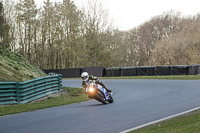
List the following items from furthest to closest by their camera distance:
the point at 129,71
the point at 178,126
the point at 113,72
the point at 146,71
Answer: the point at 113,72, the point at 129,71, the point at 146,71, the point at 178,126

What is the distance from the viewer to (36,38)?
59.9 m

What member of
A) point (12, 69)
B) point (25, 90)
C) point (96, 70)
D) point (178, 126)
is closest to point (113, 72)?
point (96, 70)

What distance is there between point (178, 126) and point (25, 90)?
10210 millimetres

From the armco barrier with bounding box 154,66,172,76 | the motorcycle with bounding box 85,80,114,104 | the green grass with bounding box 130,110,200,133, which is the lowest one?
the green grass with bounding box 130,110,200,133

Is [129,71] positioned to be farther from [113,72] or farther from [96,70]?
[96,70]

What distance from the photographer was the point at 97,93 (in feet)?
44.3

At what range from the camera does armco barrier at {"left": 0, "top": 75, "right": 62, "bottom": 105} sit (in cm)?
1543

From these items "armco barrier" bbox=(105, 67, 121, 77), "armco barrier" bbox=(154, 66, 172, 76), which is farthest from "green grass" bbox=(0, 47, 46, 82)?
"armco barrier" bbox=(105, 67, 121, 77)

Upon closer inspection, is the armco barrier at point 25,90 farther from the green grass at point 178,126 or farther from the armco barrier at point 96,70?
the armco barrier at point 96,70

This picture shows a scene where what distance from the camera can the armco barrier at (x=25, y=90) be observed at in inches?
607

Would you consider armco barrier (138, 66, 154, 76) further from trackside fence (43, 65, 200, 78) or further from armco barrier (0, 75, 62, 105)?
armco barrier (0, 75, 62, 105)

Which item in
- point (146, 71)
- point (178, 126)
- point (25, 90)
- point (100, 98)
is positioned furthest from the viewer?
point (146, 71)

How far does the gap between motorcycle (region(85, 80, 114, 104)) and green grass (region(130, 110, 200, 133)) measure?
502 centimetres

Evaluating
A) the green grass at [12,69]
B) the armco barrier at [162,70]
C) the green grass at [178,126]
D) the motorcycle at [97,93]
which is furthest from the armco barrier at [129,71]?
the green grass at [178,126]
